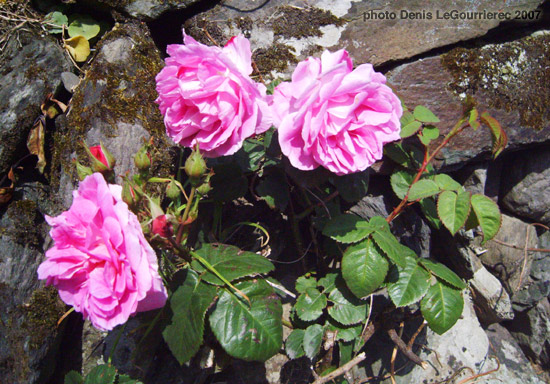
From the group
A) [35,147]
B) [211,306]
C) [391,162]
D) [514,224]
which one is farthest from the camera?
[514,224]

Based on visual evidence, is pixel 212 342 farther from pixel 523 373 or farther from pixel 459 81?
pixel 523 373

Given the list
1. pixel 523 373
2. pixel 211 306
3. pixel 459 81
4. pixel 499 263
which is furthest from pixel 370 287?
pixel 523 373

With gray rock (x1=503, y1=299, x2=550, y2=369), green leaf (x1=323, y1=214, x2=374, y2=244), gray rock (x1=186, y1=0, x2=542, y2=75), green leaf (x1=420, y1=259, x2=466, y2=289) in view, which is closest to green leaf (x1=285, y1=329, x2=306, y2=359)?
green leaf (x1=323, y1=214, x2=374, y2=244)

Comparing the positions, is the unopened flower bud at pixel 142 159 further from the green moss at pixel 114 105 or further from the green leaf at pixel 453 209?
the green leaf at pixel 453 209

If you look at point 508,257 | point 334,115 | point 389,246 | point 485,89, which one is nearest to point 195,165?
point 334,115

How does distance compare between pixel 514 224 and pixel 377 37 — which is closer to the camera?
pixel 377 37
